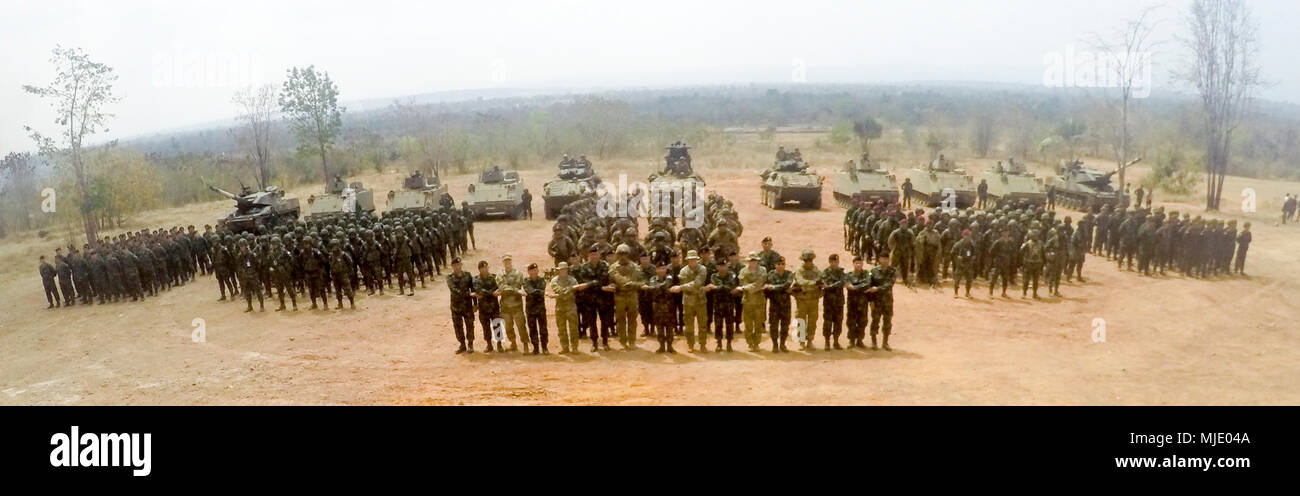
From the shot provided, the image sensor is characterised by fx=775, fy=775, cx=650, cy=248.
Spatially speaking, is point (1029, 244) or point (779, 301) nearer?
point (779, 301)

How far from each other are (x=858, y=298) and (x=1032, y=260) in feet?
17.4

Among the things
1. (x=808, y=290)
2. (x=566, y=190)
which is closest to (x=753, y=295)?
(x=808, y=290)

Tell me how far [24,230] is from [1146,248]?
37.8 meters

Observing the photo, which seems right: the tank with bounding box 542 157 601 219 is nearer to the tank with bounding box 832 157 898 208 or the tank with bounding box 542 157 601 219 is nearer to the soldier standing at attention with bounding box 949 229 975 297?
the tank with bounding box 832 157 898 208

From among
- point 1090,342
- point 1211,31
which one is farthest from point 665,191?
point 1211,31

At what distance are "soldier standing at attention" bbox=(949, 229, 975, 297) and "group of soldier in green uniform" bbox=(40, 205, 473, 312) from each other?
10.3 meters

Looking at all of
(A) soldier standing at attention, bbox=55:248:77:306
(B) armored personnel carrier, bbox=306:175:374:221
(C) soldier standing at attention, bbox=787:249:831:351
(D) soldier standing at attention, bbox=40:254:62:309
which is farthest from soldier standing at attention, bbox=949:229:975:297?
(D) soldier standing at attention, bbox=40:254:62:309

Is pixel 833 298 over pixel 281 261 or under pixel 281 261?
under

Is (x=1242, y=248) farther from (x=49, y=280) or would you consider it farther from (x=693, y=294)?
(x=49, y=280)

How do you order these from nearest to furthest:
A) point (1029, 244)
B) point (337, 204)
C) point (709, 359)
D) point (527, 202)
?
point (709, 359) → point (1029, 244) → point (337, 204) → point (527, 202)

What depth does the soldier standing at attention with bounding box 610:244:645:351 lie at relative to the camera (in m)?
10.4

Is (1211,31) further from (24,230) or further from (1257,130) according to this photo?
(24,230)

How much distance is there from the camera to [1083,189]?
80.5ft

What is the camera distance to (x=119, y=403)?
9.02m
